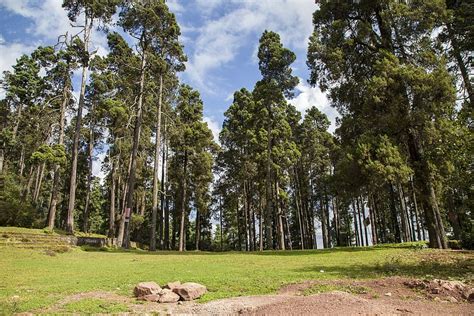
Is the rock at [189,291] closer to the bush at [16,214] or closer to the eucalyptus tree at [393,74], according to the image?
the eucalyptus tree at [393,74]

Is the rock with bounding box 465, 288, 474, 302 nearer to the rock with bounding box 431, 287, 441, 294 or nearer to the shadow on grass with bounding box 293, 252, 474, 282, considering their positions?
the rock with bounding box 431, 287, 441, 294

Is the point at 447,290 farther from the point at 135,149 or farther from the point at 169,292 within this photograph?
the point at 135,149

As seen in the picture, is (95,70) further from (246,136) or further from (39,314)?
(39,314)

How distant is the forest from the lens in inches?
617

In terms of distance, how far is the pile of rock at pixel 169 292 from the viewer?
307 inches

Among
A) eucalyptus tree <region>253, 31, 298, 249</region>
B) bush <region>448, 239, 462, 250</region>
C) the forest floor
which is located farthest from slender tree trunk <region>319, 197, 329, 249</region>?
the forest floor

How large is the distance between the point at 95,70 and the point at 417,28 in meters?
24.7

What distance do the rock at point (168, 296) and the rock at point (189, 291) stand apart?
0.36ft

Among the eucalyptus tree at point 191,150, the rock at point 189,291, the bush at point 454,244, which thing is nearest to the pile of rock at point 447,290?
the rock at point 189,291

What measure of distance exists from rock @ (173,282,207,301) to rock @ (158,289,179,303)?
11 centimetres

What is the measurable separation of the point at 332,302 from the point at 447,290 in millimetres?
2826

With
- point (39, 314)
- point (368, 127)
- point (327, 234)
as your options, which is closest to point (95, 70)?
point (368, 127)

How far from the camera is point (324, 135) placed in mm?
41531

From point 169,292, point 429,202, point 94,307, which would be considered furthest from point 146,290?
point 429,202
